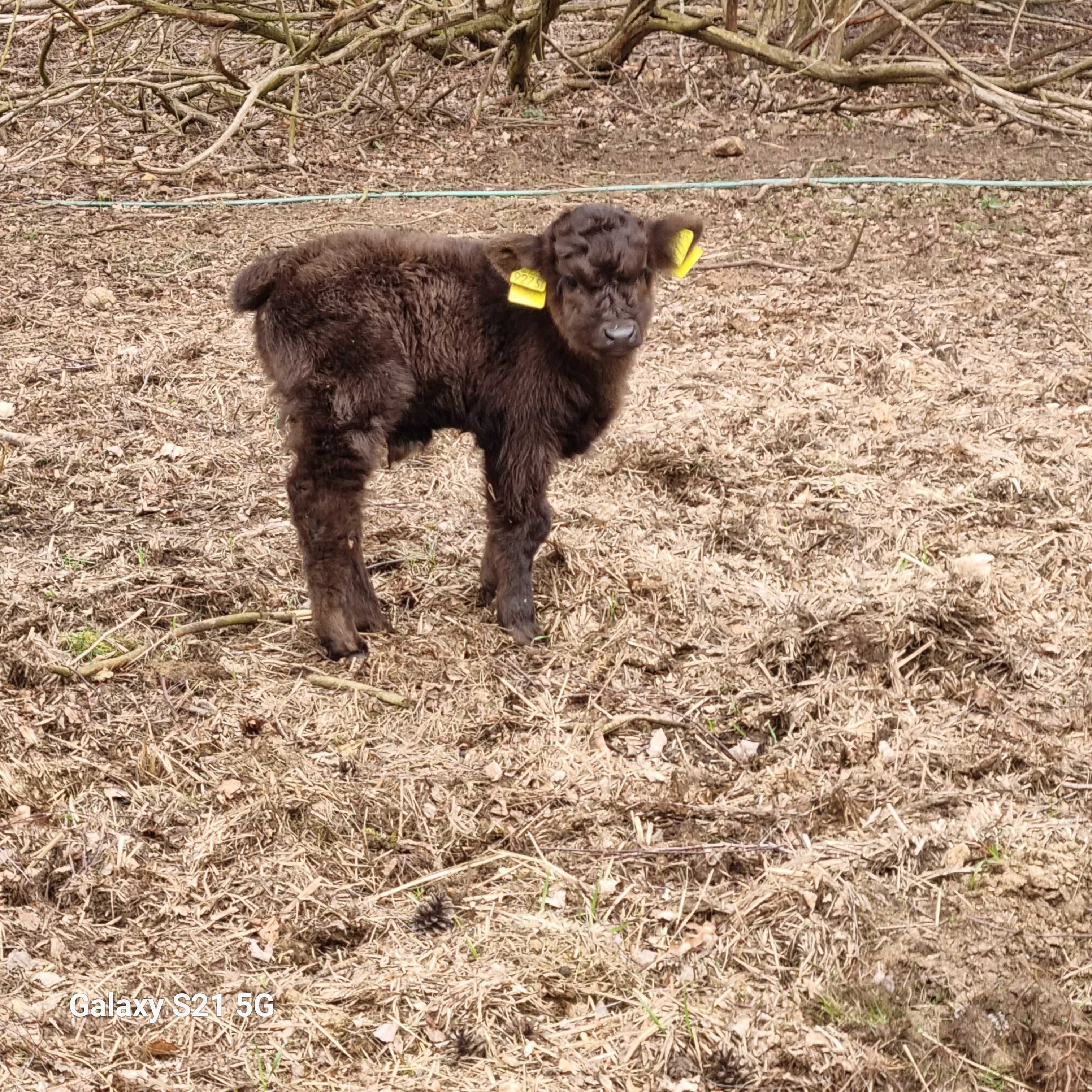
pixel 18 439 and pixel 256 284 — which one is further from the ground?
pixel 256 284

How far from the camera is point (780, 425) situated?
6.88m

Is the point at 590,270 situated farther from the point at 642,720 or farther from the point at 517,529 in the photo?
the point at 642,720

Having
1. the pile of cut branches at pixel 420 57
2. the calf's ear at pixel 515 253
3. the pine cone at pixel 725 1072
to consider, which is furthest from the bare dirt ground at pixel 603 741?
the pile of cut branches at pixel 420 57

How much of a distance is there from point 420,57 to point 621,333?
943 centimetres

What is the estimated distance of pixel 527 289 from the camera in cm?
505

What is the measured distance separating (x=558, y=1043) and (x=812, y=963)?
0.73m

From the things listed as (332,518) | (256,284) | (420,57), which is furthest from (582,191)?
(332,518)

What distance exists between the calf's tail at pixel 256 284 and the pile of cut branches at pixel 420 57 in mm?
5401

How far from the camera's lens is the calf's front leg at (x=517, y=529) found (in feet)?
17.2

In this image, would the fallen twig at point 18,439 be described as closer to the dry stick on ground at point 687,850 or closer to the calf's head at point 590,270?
the calf's head at point 590,270

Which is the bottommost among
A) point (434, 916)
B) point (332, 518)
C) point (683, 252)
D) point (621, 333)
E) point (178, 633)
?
point (178, 633)

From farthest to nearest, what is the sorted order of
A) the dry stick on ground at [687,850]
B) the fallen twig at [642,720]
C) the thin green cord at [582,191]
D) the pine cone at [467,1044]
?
the thin green cord at [582,191] < the fallen twig at [642,720] < the dry stick on ground at [687,850] < the pine cone at [467,1044]

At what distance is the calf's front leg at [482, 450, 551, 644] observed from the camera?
5.23 m

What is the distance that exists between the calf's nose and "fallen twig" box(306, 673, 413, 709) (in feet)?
5.16
